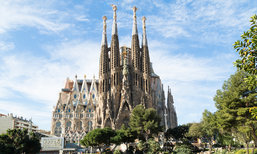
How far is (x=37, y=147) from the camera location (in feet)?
132

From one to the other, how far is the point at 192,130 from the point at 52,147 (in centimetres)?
2758

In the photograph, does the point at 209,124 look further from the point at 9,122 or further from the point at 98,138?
the point at 9,122

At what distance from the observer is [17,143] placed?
37188 millimetres

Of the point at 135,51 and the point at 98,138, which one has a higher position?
the point at 135,51

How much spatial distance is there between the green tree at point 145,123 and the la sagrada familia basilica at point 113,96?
49.6ft

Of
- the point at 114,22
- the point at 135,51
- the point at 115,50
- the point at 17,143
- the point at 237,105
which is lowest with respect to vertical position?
the point at 17,143

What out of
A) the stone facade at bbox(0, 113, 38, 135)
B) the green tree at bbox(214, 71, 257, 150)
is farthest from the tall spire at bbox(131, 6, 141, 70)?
the green tree at bbox(214, 71, 257, 150)

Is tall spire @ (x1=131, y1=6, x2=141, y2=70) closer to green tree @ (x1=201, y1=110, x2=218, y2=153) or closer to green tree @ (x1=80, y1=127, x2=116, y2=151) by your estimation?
green tree @ (x1=80, y1=127, x2=116, y2=151)

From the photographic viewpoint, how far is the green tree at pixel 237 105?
27734mm

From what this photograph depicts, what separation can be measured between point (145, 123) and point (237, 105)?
73.7ft

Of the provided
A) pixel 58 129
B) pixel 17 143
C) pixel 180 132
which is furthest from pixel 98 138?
pixel 58 129

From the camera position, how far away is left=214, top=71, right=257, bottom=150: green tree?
27734 millimetres

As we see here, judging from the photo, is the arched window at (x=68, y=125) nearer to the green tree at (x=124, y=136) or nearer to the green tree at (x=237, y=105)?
the green tree at (x=124, y=136)

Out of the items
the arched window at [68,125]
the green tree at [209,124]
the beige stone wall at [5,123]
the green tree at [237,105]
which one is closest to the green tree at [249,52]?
the green tree at [237,105]
